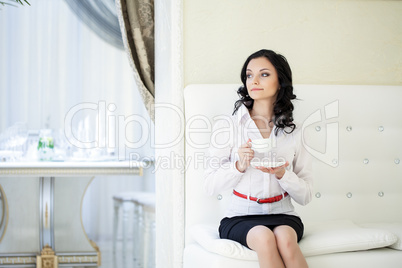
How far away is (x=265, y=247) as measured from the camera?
1.73 meters

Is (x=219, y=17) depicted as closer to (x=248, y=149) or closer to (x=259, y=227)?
(x=248, y=149)

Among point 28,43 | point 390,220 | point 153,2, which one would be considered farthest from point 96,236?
point 390,220

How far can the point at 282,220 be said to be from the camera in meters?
1.94

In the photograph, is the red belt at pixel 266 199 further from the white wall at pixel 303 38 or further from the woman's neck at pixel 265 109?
the white wall at pixel 303 38

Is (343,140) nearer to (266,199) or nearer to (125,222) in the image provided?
(266,199)

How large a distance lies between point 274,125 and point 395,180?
0.87 m

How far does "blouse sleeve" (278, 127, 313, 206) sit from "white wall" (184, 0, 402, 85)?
0.64 metres

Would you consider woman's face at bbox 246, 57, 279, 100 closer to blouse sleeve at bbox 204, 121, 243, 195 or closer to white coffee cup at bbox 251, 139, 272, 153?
blouse sleeve at bbox 204, 121, 243, 195

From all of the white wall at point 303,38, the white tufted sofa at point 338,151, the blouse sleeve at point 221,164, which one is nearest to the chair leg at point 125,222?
the white tufted sofa at point 338,151

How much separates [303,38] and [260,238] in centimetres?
132

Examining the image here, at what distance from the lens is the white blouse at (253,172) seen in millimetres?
2035

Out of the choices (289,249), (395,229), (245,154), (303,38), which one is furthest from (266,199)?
(303,38)

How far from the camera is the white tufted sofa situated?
2.40 meters

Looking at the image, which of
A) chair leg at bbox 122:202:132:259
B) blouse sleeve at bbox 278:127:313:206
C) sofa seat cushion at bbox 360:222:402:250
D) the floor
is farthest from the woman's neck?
chair leg at bbox 122:202:132:259
